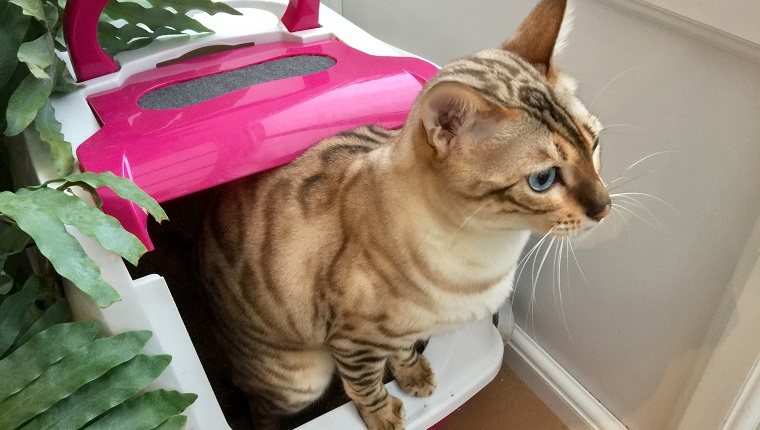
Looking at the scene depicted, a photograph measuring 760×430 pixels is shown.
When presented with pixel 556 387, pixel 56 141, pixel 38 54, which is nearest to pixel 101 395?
pixel 56 141

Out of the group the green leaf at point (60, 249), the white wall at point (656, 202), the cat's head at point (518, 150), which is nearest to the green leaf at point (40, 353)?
the green leaf at point (60, 249)

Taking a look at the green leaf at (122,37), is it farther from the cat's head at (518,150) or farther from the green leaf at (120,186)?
the cat's head at (518,150)

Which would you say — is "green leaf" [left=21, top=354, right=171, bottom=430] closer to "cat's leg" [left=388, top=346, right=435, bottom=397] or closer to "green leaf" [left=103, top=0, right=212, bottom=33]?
"cat's leg" [left=388, top=346, right=435, bottom=397]

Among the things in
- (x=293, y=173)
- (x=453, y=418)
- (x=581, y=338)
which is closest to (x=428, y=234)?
(x=293, y=173)

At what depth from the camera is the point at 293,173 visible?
3.09ft

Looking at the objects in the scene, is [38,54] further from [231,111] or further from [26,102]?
[231,111]

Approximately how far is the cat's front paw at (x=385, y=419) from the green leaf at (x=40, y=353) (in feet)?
1.66

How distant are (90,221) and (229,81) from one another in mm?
430

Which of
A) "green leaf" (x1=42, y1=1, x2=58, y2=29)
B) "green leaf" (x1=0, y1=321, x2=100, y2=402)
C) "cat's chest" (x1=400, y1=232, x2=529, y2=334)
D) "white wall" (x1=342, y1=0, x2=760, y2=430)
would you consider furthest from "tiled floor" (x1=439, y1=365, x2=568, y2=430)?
"green leaf" (x1=42, y1=1, x2=58, y2=29)

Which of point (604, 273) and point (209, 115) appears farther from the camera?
point (604, 273)

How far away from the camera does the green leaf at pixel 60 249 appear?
64 cm

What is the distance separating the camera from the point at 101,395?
713mm

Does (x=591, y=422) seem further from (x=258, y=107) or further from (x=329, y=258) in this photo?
(x=258, y=107)

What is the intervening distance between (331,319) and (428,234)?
22cm
